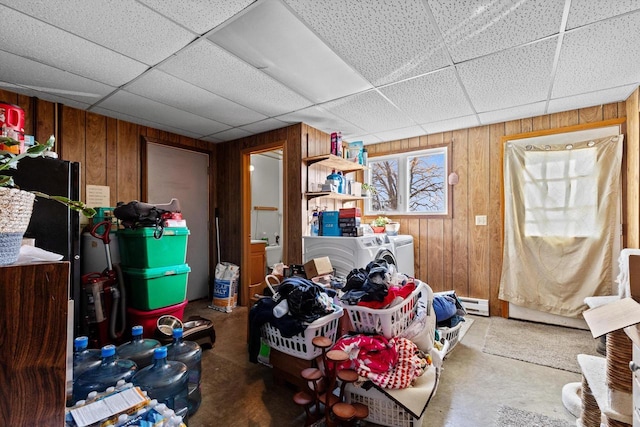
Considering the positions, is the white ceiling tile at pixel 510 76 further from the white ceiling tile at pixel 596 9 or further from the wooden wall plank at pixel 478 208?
the wooden wall plank at pixel 478 208

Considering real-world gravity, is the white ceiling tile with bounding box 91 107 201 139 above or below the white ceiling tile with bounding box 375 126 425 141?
above

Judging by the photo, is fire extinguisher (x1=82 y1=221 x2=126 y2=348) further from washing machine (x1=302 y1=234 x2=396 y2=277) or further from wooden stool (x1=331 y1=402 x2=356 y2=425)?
wooden stool (x1=331 y1=402 x2=356 y2=425)

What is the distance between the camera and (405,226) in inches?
157

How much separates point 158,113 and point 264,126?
1112 millimetres

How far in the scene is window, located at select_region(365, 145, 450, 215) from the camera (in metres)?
3.80

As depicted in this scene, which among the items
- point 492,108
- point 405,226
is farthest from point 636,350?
point 405,226

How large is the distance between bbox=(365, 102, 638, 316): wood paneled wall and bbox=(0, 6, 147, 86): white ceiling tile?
3322 mm

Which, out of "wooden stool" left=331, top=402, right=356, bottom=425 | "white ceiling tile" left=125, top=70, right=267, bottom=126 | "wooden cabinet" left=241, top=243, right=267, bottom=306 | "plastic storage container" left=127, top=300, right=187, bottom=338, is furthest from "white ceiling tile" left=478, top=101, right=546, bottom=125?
"plastic storage container" left=127, top=300, right=187, bottom=338

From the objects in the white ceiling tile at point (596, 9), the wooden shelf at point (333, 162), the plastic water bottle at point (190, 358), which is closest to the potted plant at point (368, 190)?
the wooden shelf at point (333, 162)

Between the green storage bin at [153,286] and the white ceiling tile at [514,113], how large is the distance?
3486mm

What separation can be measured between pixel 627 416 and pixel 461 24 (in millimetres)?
1961

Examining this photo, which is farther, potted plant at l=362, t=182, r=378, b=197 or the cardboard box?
potted plant at l=362, t=182, r=378, b=197

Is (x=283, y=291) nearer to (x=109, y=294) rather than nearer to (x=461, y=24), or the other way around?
(x=109, y=294)

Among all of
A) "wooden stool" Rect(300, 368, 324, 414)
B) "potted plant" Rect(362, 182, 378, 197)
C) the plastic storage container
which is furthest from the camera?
"potted plant" Rect(362, 182, 378, 197)
